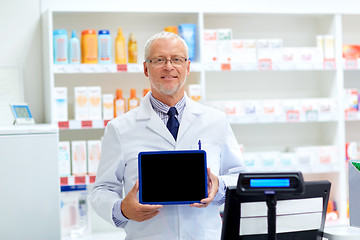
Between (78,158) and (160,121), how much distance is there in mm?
1553

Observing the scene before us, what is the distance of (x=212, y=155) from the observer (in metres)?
2.15

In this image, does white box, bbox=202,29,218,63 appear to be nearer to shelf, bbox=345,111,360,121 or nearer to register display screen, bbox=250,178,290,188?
shelf, bbox=345,111,360,121

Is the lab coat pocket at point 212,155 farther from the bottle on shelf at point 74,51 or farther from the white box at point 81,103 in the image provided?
the bottle on shelf at point 74,51

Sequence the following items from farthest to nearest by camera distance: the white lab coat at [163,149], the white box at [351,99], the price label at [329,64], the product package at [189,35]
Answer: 1. the white box at [351,99]
2. the price label at [329,64]
3. the product package at [189,35]
4. the white lab coat at [163,149]

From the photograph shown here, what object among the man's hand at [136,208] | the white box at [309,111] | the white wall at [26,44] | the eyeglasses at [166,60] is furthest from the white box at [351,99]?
the man's hand at [136,208]

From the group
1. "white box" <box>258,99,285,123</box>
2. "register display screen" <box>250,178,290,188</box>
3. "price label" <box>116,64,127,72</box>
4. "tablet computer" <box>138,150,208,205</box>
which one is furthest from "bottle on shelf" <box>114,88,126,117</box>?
"register display screen" <box>250,178,290,188</box>

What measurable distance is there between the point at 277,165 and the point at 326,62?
97 centimetres

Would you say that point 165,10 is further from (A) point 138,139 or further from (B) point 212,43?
(A) point 138,139

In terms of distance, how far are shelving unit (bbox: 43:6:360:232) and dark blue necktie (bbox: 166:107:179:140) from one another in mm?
1486

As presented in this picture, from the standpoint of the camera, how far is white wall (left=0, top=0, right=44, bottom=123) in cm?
374

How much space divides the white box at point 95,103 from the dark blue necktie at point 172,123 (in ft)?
4.82

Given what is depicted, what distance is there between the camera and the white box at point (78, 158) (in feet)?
11.5

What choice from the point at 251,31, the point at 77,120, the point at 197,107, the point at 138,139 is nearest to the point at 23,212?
the point at 77,120

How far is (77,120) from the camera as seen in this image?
3.51 metres
